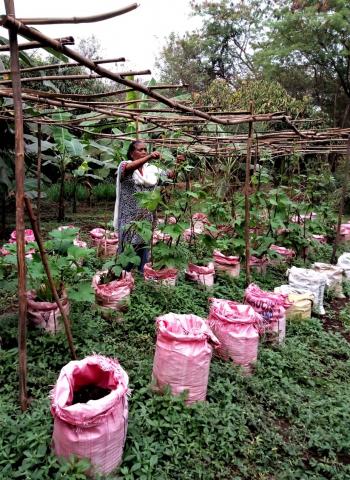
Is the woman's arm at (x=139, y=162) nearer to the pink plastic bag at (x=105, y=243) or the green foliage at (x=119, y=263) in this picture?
the green foliage at (x=119, y=263)

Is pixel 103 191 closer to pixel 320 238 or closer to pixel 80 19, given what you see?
pixel 320 238

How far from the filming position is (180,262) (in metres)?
4.21

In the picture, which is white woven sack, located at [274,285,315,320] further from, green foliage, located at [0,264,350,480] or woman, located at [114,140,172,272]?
woman, located at [114,140,172,272]

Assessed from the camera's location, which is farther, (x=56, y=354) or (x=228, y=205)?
(x=228, y=205)

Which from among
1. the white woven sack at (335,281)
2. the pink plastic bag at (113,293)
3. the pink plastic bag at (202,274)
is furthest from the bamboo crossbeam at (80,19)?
the white woven sack at (335,281)

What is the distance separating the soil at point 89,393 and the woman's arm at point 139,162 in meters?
2.35

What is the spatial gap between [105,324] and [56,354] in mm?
662

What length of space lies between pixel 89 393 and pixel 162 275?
7.61 ft

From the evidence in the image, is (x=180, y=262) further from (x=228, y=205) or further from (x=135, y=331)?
(x=228, y=205)

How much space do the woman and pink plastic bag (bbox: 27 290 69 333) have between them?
1179 mm

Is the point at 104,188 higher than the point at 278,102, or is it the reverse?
the point at 278,102

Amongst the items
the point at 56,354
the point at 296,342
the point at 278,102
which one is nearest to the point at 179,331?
the point at 56,354

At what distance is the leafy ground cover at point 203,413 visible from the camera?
7.38 ft

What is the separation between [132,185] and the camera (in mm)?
4398
